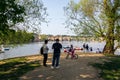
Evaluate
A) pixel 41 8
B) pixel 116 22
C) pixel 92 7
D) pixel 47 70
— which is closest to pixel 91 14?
pixel 92 7

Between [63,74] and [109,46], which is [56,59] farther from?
[109,46]

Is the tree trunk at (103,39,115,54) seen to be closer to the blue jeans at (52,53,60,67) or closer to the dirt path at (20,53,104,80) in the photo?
the dirt path at (20,53,104,80)

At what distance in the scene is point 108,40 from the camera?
147 ft

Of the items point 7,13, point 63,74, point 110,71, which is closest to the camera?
point 7,13

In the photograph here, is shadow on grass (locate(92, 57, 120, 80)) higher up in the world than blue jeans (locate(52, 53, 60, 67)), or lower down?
lower down

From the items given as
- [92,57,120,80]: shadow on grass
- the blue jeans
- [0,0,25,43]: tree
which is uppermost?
[0,0,25,43]: tree

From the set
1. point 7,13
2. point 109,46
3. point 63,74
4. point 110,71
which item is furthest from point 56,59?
point 109,46

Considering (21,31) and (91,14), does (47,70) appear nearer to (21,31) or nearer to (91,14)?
(21,31)

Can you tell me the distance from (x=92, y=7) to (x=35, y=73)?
2657cm

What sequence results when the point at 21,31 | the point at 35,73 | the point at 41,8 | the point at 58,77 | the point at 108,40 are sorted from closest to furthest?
the point at 58,77, the point at 35,73, the point at 21,31, the point at 41,8, the point at 108,40

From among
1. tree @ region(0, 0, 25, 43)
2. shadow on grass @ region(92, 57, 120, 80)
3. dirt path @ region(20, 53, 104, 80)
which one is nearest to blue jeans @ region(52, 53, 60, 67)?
dirt path @ region(20, 53, 104, 80)

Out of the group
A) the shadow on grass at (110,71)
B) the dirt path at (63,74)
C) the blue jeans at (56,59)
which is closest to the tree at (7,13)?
the dirt path at (63,74)

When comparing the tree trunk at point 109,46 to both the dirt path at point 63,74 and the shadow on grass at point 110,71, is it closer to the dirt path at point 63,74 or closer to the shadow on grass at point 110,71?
the shadow on grass at point 110,71

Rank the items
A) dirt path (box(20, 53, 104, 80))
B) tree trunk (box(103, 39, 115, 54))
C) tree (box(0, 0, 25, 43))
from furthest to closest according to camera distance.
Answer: tree trunk (box(103, 39, 115, 54)), dirt path (box(20, 53, 104, 80)), tree (box(0, 0, 25, 43))
